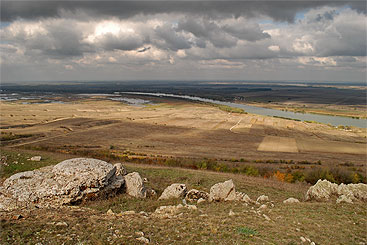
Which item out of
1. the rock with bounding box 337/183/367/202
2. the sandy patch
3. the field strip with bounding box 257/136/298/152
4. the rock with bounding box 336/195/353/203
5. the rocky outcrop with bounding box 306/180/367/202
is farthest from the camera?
the field strip with bounding box 257/136/298/152

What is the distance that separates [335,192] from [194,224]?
13.1 meters

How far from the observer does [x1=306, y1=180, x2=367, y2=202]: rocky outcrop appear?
1745cm

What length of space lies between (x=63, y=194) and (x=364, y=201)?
21196mm

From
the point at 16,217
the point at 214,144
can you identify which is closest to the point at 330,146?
the point at 214,144

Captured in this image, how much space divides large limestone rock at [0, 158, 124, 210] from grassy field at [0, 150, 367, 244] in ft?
3.49

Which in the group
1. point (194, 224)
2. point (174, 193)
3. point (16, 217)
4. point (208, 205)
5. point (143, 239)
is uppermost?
point (16, 217)

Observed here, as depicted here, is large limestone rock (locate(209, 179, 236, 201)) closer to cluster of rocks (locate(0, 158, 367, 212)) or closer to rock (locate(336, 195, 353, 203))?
cluster of rocks (locate(0, 158, 367, 212))

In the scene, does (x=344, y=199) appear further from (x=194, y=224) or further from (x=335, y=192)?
(x=194, y=224)

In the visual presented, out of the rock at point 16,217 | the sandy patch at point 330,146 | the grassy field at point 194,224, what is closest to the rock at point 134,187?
the grassy field at point 194,224

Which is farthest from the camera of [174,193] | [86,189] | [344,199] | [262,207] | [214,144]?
[214,144]

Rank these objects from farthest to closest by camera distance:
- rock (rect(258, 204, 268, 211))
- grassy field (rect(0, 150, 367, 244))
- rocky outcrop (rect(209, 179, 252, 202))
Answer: rocky outcrop (rect(209, 179, 252, 202)), rock (rect(258, 204, 268, 211)), grassy field (rect(0, 150, 367, 244))

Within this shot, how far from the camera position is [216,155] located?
51.7 metres

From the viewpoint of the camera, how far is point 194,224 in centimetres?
1204

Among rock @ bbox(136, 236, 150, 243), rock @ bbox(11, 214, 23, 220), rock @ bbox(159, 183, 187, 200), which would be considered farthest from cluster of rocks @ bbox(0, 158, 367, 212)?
rock @ bbox(136, 236, 150, 243)
